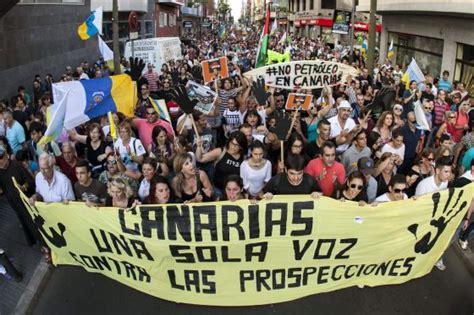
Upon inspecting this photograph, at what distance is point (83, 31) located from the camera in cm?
1385

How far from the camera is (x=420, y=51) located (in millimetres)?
22109

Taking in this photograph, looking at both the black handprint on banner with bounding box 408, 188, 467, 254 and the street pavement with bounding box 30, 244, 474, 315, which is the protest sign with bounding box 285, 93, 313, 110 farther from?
the black handprint on banner with bounding box 408, 188, 467, 254

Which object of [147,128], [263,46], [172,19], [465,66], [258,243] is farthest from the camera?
[172,19]

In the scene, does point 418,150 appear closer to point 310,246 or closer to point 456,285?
point 456,285

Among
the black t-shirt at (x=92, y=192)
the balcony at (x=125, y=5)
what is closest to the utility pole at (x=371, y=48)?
the black t-shirt at (x=92, y=192)

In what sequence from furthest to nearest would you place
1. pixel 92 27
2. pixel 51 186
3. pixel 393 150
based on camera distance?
pixel 92 27 → pixel 393 150 → pixel 51 186

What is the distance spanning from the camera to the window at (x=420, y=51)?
1997 centimetres

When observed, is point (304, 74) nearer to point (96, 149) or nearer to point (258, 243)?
point (96, 149)

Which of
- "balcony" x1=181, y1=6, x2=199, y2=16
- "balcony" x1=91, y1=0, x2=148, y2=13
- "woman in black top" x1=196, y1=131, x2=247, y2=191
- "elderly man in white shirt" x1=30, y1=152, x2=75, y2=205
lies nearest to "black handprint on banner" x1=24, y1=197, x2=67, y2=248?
"elderly man in white shirt" x1=30, y1=152, x2=75, y2=205

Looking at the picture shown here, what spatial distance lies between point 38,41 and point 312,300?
15652 millimetres

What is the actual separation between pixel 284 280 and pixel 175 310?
1348 mm

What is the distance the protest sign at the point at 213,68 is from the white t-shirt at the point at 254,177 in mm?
4867

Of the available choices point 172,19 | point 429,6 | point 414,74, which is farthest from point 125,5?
point 414,74

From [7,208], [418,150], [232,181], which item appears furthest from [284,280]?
[7,208]
